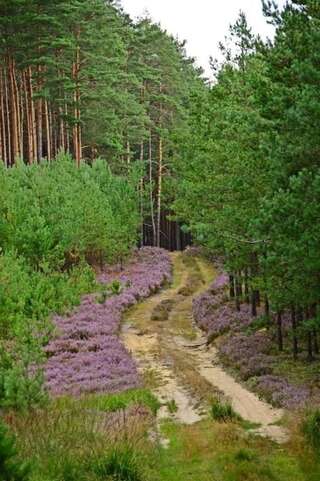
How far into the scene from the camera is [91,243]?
3772 centimetres

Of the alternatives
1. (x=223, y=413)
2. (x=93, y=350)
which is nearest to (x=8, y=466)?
(x=223, y=413)

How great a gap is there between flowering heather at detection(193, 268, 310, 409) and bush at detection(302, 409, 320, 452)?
2.16 metres

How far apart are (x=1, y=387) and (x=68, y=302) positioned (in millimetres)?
18390

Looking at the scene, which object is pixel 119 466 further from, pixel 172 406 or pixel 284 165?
pixel 284 165

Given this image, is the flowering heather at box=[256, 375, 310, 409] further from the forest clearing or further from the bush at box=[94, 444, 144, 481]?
the bush at box=[94, 444, 144, 481]

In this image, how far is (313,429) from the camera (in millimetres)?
13242

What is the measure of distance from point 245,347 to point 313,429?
385 inches

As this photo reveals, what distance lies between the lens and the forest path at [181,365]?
16297 mm

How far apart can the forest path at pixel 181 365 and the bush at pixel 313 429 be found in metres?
0.66

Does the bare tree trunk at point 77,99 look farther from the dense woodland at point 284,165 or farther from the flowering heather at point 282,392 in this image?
the flowering heather at point 282,392

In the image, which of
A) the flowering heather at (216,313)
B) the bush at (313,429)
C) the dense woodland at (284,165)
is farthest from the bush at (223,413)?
the flowering heather at (216,313)

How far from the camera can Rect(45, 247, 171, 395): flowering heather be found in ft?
63.9

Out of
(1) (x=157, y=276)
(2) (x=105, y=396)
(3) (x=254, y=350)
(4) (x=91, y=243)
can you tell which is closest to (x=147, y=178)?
(1) (x=157, y=276)

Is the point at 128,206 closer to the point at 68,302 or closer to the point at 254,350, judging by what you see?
the point at 68,302
